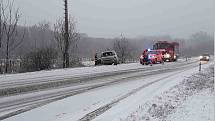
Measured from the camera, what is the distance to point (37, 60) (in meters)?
31.2

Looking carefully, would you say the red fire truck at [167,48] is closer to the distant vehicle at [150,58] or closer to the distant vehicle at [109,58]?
the distant vehicle at [150,58]

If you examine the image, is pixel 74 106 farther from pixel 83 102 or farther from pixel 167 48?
pixel 167 48

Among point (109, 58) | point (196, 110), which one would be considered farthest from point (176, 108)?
point (109, 58)

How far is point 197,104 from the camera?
13.9 m

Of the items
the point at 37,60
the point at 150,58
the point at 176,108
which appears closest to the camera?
the point at 176,108

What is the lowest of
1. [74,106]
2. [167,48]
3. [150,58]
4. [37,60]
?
[74,106]

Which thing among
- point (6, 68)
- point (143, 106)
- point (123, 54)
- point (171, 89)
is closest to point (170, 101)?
point (143, 106)

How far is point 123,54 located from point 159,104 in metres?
44.4

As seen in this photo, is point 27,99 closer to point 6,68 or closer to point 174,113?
point 174,113

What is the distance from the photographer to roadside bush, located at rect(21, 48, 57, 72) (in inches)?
1198

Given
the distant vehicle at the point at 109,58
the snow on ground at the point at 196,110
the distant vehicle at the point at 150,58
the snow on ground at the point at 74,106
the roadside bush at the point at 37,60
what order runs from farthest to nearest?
the distant vehicle at the point at 150,58
the distant vehicle at the point at 109,58
the roadside bush at the point at 37,60
the snow on ground at the point at 196,110
the snow on ground at the point at 74,106

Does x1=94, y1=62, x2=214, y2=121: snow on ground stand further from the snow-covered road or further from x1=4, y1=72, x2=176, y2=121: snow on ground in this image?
x1=4, y1=72, x2=176, y2=121: snow on ground

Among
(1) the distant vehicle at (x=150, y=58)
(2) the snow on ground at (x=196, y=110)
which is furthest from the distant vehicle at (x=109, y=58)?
(2) the snow on ground at (x=196, y=110)

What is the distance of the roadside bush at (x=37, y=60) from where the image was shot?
99.8ft
